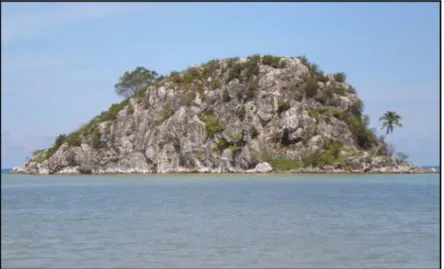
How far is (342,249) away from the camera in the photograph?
802 inches

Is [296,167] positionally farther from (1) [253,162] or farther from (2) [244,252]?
(2) [244,252]

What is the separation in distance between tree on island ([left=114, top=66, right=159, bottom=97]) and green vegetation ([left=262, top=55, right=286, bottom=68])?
3325cm

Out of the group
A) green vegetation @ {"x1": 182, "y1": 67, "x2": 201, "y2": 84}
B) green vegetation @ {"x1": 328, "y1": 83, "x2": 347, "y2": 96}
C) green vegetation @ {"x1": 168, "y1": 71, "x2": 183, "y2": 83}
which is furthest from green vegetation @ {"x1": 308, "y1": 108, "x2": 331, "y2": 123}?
green vegetation @ {"x1": 168, "y1": 71, "x2": 183, "y2": 83}

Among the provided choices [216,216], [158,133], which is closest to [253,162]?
[158,133]

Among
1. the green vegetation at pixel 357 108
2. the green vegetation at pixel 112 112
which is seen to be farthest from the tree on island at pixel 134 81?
the green vegetation at pixel 357 108

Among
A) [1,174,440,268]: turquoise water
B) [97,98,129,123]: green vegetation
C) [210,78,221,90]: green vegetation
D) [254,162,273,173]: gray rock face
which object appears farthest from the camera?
[97,98,129,123]: green vegetation

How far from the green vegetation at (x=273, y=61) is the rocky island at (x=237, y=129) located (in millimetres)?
172

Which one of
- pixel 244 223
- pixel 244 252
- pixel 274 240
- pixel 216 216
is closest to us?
pixel 244 252

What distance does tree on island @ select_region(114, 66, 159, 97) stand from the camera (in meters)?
140

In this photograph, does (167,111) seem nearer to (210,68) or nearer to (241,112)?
(210,68)

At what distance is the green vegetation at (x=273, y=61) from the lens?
371 feet

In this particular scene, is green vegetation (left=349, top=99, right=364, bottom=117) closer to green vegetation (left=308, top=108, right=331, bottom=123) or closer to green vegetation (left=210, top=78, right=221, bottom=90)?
green vegetation (left=308, top=108, right=331, bottom=123)

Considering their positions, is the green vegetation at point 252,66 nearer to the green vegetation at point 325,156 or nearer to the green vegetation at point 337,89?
the green vegetation at point 337,89

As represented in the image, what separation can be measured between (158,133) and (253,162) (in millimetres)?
19453
